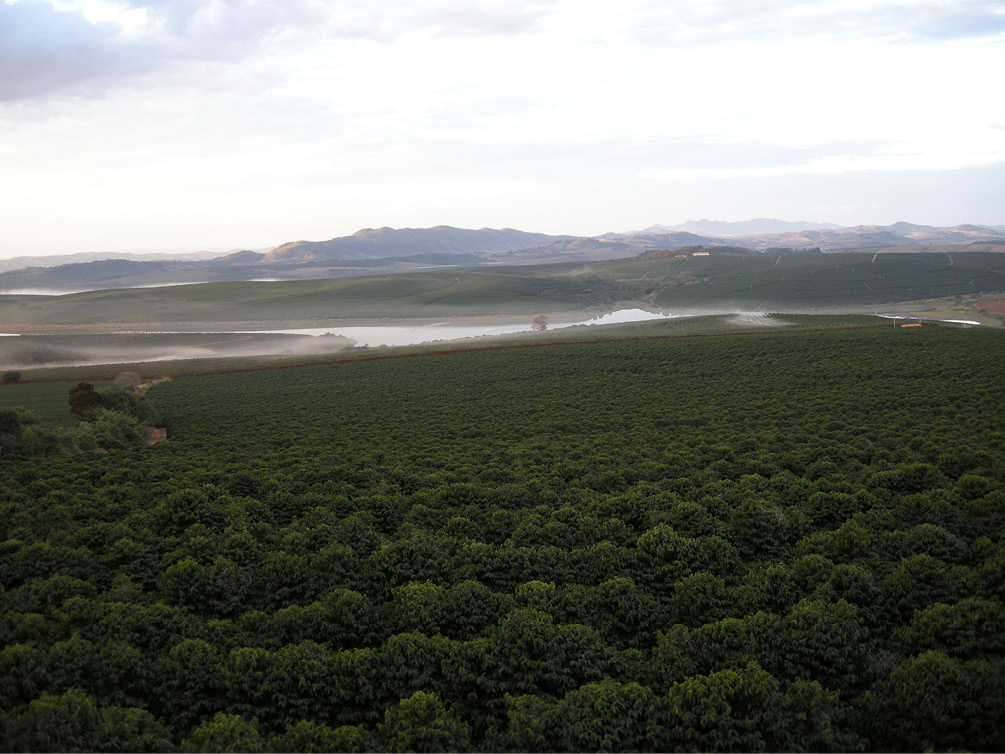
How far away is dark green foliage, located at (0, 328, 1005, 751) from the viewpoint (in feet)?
30.1

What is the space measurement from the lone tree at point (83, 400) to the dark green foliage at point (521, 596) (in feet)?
51.8

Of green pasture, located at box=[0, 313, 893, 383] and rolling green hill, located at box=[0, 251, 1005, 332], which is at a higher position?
rolling green hill, located at box=[0, 251, 1005, 332]

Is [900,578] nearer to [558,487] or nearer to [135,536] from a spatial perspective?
[558,487]

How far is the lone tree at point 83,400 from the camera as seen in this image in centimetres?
4241

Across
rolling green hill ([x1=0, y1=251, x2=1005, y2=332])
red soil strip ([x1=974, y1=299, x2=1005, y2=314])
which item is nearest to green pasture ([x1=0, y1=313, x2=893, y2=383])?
rolling green hill ([x1=0, y1=251, x2=1005, y2=332])

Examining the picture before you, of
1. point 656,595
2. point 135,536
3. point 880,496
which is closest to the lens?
point 656,595

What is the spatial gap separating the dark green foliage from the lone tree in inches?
621

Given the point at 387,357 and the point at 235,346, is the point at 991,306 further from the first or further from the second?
the point at 235,346

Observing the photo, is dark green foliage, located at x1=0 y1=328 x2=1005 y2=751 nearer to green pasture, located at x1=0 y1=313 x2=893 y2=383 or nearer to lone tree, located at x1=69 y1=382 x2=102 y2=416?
lone tree, located at x1=69 y1=382 x2=102 y2=416

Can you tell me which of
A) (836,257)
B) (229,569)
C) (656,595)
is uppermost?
(836,257)

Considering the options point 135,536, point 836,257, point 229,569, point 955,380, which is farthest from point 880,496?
point 836,257

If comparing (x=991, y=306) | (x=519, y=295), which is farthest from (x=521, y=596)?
(x=519, y=295)

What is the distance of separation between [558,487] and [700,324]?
234 ft

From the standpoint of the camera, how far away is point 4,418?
98.8 feet
